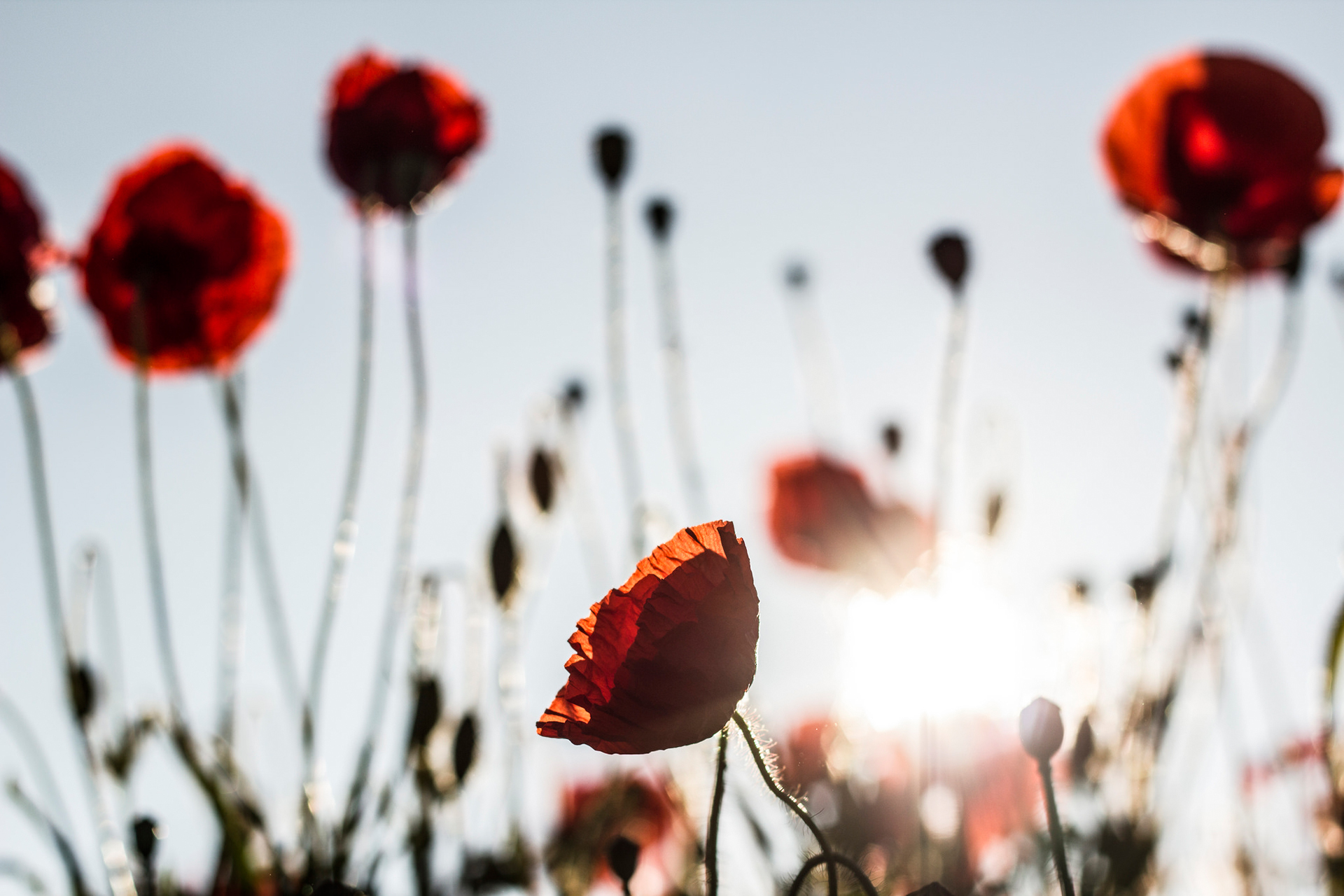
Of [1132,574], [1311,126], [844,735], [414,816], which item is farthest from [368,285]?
[1311,126]

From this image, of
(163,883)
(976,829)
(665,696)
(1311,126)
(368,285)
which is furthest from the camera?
(976,829)

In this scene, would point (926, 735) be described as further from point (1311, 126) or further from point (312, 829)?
point (1311, 126)

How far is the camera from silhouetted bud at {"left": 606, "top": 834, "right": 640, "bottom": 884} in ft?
2.31

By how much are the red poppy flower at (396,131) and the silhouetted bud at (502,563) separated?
502mm

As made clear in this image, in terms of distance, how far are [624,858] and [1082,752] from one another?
466 mm

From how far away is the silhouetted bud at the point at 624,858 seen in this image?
71cm

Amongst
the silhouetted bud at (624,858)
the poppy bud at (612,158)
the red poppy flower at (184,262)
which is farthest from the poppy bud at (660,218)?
the silhouetted bud at (624,858)

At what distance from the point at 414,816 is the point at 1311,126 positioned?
4.50 ft

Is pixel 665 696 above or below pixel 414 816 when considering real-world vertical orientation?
above

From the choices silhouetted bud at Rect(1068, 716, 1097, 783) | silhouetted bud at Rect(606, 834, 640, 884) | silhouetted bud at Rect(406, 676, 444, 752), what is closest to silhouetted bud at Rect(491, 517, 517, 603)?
silhouetted bud at Rect(406, 676, 444, 752)

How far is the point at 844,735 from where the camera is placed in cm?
122

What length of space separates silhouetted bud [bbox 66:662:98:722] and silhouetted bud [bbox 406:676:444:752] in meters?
0.35

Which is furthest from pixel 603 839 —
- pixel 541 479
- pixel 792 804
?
pixel 792 804

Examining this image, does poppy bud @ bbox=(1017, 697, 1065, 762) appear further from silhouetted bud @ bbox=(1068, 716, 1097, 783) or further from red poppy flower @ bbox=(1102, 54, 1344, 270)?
red poppy flower @ bbox=(1102, 54, 1344, 270)
